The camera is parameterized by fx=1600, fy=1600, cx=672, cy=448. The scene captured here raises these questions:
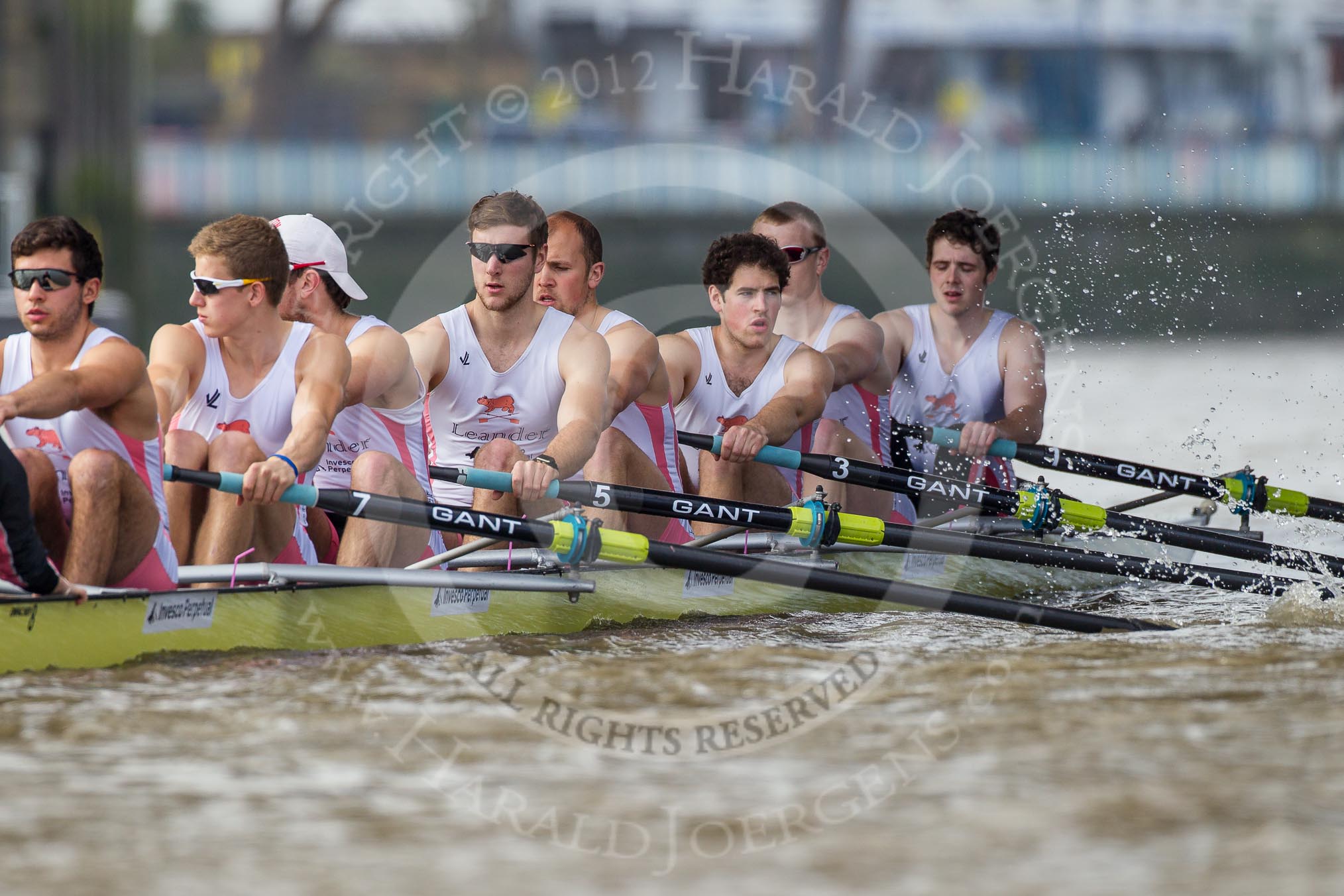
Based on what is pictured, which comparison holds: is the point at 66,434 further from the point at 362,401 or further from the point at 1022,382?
the point at 1022,382

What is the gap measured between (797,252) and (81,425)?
134 inches

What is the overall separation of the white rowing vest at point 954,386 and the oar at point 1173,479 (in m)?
0.34

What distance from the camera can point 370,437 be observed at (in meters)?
5.51

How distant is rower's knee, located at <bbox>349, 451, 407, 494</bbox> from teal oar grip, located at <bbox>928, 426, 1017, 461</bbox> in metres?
2.68

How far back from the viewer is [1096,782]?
154 inches

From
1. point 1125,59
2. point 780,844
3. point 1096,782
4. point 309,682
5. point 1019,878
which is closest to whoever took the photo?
point 1019,878

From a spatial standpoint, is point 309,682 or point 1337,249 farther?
point 1337,249

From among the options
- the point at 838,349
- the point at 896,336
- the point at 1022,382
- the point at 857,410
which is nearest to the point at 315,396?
the point at 838,349

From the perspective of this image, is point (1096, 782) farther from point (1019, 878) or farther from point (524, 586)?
A: point (524, 586)

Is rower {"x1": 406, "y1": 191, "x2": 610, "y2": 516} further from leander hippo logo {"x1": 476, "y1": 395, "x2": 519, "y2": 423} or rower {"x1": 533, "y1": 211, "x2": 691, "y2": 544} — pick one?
rower {"x1": 533, "y1": 211, "x2": 691, "y2": 544}

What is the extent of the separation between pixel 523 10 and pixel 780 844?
88.3 ft

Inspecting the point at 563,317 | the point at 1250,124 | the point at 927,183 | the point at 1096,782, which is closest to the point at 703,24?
the point at 927,183

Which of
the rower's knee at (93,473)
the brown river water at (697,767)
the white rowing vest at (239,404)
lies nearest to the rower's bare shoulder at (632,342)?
the brown river water at (697,767)

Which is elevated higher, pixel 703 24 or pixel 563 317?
pixel 703 24
